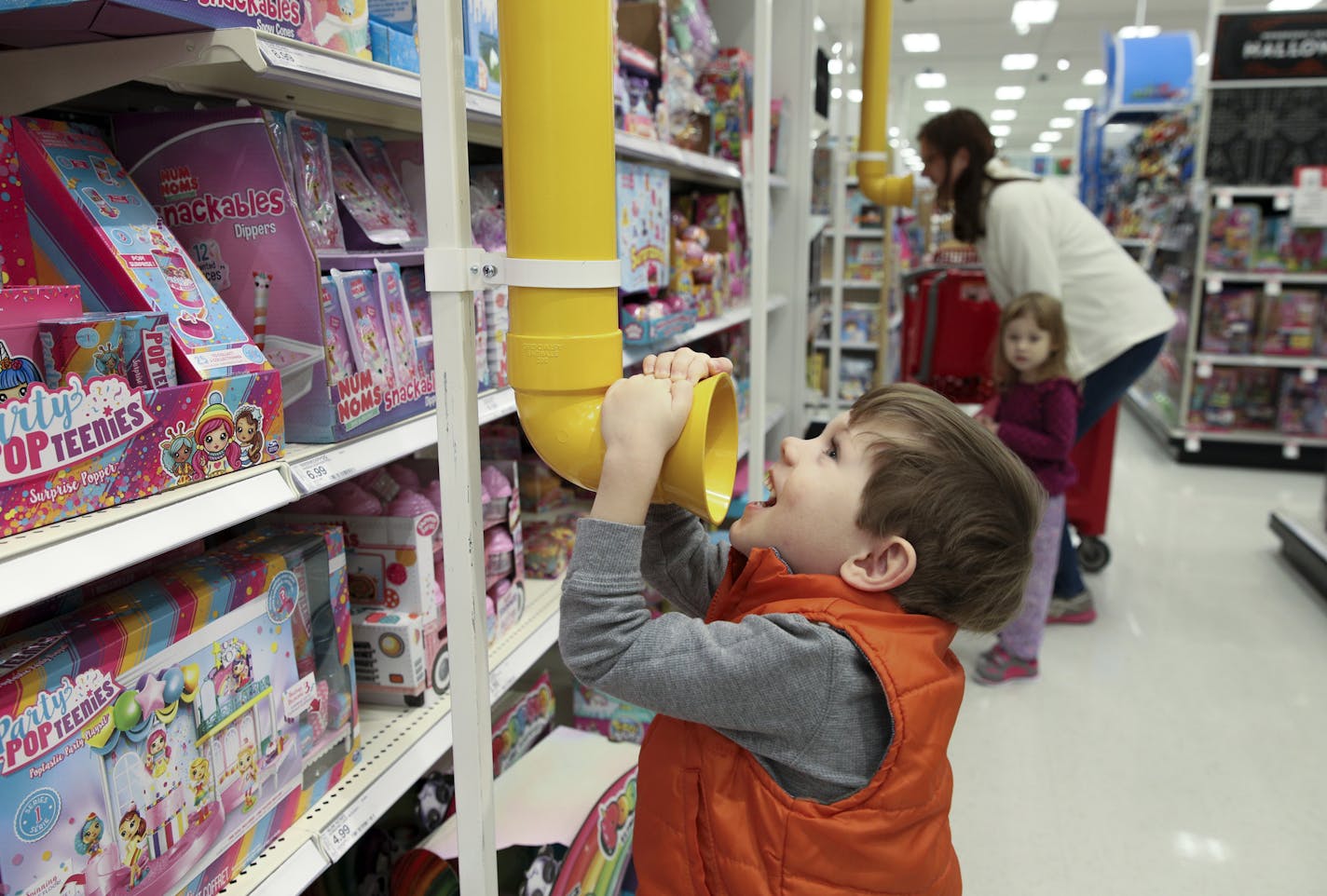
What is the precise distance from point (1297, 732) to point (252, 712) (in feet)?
9.28

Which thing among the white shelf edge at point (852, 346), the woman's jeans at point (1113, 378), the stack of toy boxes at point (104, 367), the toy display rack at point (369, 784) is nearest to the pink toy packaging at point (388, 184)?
the stack of toy boxes at point (104, 367)

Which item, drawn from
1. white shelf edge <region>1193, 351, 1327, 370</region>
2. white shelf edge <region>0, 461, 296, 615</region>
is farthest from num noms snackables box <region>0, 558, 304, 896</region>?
white shelf edge <region>1193, 351, 1327, 370</region>

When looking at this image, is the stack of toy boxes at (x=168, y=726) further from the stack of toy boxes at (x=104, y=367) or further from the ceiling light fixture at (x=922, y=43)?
the ceiling light fixture at (x=922, y=43)

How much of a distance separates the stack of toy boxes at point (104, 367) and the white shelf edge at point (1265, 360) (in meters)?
5.86

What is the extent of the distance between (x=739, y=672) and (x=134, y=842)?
1.97 feet

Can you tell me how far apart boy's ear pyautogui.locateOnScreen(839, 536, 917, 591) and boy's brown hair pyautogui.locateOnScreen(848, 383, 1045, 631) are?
1 cm

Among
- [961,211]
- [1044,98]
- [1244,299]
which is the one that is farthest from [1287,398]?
[1044,98]

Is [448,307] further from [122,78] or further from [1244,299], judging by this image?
[1244,299]

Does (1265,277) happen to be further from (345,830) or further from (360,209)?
(345,830)

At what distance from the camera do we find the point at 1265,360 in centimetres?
558

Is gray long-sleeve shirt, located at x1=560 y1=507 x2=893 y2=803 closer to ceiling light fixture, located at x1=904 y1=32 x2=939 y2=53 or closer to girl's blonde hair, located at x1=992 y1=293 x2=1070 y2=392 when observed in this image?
girl's blonde hair, located at x1=992 y1=293 x2=1070 y2=392

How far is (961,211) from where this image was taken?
3.25 metres

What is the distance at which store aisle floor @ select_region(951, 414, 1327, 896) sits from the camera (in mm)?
2176

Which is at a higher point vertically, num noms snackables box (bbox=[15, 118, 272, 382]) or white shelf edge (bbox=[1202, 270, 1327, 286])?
num noms snackables box (bbox=[15, 118, 272, 382])
